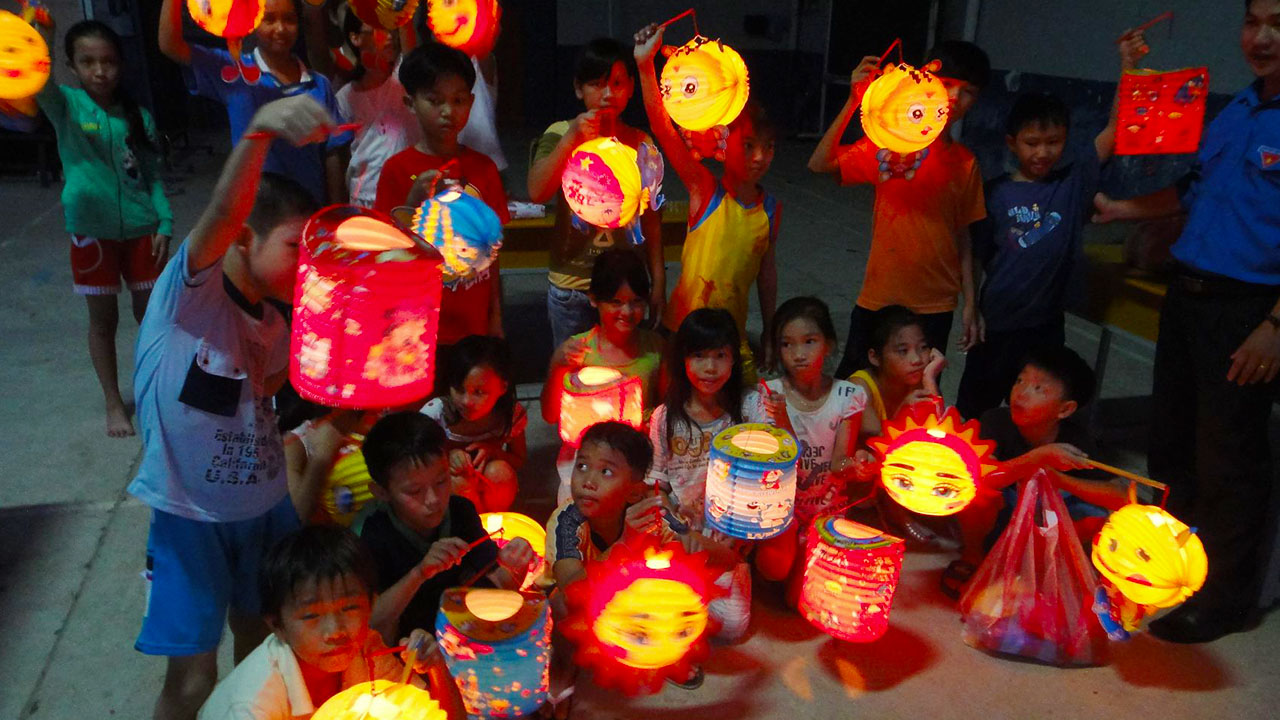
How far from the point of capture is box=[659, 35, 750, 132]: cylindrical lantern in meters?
2.90

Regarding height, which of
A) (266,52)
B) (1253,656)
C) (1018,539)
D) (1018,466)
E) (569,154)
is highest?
(266,52)

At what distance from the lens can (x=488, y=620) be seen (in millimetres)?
1941

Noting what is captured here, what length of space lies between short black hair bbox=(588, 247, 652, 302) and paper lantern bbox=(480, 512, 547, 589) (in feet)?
2.97

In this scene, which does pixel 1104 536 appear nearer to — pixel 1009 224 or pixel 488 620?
pixel 1009 224

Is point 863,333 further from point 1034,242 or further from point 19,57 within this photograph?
point 19,57

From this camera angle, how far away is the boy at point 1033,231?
334 cm

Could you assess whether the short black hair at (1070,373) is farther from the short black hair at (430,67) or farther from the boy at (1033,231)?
the short black hair at (430,67)

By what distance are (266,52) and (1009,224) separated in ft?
9.63

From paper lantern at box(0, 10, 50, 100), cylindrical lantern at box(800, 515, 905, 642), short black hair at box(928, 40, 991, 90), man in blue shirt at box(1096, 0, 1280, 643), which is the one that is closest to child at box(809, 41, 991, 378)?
short black hair at box(928, 40, 991, 90)

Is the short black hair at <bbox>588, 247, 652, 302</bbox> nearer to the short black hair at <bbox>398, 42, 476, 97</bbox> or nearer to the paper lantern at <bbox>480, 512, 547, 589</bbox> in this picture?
the short black hair at <bbox>398, 42, 476, 97</bbox>

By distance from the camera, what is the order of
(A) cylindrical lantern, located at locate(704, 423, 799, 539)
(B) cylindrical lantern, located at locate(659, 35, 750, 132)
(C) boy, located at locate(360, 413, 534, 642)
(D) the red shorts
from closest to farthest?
(C) boy, located at locate(360, 413, 534, 642) < (A) cylindrical lantern, located at locate(704, 423, 799, 539) < (B) cylindrical lantern, located at locate(659, 35, 750, 132) < (D) the red shorts

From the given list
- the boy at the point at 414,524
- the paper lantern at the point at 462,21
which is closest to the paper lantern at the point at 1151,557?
the boy at the point at 414,524

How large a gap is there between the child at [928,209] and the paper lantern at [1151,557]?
4.08 ft

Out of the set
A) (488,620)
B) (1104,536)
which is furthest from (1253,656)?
(488,620)
